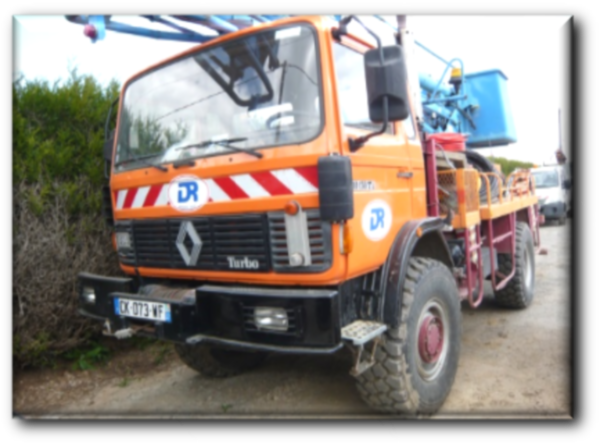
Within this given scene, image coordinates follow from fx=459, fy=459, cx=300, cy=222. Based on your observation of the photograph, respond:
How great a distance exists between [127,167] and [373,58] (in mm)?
1887

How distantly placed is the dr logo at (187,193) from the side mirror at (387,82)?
1.11 m

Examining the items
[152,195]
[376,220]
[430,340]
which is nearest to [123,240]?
[152,195]

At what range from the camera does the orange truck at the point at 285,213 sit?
2.46 meters

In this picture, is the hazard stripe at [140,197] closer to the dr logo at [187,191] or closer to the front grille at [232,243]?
the front grille at [232,243]

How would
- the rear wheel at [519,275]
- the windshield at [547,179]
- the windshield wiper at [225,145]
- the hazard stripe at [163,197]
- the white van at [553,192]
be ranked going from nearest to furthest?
the windshield wiper at [225,145], the hazard stripe at [163,197], the rear wheel at [519,275], the white van at [553,192], the windshield at [547,179]

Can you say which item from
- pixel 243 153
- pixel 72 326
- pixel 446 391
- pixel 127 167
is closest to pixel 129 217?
pixel 127 167

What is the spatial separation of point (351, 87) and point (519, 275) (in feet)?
11.2

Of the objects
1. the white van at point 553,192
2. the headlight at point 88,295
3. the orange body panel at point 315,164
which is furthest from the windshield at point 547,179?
the headlight at point 88,295

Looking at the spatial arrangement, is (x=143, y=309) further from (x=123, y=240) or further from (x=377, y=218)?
(x=377, y=218)

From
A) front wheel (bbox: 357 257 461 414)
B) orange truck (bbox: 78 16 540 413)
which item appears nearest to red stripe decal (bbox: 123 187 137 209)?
orange truck (bbox: 78 16 540 413)

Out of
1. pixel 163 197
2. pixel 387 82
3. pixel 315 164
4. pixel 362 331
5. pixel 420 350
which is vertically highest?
pixel 387 82

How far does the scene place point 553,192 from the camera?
46.8 feet

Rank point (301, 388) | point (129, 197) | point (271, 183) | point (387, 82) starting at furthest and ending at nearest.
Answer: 1. point (301, 388)
2. point (129, 197)
3. point (271, 183)
4. point (387, 82)

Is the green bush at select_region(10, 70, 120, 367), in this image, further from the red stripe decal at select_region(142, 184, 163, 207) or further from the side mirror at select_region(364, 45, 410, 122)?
the side mirror at select_region(364, 45, 410, 122)
